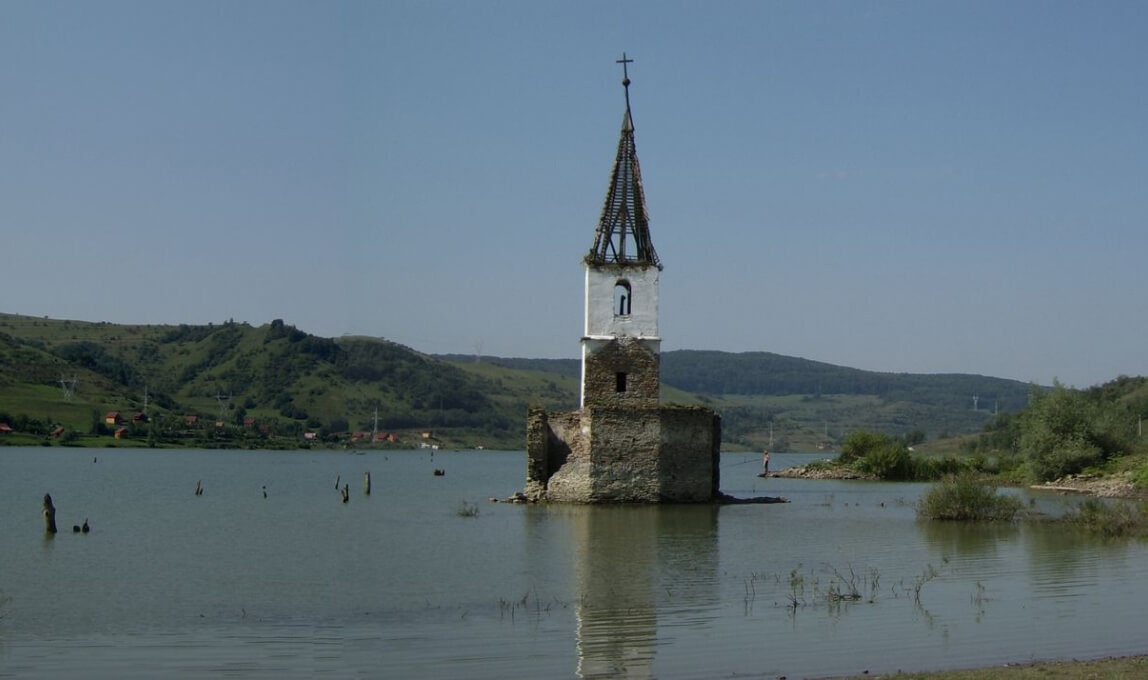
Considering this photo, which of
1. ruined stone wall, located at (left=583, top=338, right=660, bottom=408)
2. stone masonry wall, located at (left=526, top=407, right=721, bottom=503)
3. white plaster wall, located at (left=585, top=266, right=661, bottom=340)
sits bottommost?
stone masonry wall, located at (left=526, top=407, right=721, bottom=503)

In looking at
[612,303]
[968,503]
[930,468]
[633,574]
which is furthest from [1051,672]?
[930,468]

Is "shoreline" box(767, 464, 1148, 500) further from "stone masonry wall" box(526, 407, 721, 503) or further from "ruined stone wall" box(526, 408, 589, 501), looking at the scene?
"ruined stone wall" box(526, 408, 589, 501)

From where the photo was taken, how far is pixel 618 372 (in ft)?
129

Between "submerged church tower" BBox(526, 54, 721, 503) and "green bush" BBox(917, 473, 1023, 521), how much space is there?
273 inches

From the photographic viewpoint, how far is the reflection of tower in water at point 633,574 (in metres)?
15.7

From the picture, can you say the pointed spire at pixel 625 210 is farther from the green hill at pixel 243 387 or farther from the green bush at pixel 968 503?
the green hill at pixel 243 387

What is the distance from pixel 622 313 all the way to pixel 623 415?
440 cm

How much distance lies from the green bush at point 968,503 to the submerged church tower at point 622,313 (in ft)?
29.2

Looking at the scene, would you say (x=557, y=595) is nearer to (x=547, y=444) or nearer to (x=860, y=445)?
(x=547, y=444)

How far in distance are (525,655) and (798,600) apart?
5.89 m

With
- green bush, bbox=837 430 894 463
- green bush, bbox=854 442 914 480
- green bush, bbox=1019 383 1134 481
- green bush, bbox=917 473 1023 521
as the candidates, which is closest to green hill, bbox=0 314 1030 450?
green bush, bbox=837 430 894 463

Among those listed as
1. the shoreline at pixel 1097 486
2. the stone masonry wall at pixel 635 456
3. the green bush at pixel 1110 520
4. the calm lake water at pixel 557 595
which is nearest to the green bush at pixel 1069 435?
the shoreline at pixel 1097 486

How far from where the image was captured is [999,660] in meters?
14.8

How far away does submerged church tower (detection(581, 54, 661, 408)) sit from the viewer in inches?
1545
